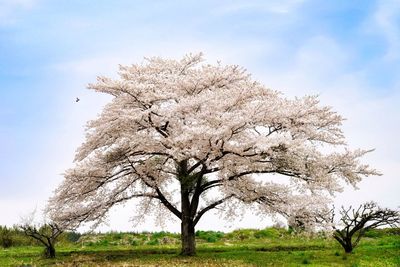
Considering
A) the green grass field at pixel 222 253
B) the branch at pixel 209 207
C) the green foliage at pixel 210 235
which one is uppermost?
the branch at pixel 209 207

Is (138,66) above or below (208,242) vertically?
above

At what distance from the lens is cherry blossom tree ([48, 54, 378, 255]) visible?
89.1ft

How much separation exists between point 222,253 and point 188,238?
202 cm

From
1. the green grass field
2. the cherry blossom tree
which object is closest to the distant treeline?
the green grass field

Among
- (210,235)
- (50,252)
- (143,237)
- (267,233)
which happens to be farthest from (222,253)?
(267,233)

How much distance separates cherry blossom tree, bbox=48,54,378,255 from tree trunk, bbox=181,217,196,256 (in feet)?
0.18

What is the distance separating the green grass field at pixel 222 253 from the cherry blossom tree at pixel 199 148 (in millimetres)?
2309

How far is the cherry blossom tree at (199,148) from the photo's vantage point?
89.1 ft

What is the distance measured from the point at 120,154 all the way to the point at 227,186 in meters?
6.23

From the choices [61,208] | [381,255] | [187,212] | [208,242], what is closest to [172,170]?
[187,212]

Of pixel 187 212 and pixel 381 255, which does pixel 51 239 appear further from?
pixel 381 255

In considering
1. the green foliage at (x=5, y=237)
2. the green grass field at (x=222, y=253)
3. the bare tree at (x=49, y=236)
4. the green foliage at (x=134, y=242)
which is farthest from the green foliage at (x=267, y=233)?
the green foliage at (x=5, y=237)

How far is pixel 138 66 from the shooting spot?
33.2 m

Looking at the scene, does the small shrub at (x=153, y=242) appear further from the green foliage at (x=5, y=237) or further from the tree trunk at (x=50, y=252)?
the green foliage at (x=5, y=237)
